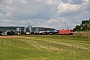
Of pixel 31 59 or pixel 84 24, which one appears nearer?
pixel 31 59

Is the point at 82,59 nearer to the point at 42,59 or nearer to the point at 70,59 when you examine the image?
the point at 70,59

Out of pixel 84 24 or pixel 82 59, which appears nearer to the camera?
pixel 82 59

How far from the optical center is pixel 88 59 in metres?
16.1

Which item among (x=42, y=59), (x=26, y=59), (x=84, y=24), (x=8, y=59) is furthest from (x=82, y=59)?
(x=84, y=24)

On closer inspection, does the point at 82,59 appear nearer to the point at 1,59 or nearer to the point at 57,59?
the point at 57,59

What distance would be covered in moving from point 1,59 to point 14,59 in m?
0.85

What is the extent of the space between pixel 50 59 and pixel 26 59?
1.58m

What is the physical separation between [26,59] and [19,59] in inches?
18.0

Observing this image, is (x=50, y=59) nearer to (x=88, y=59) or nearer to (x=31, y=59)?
(x=31, y=59)

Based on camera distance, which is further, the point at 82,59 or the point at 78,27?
the point at 78,27

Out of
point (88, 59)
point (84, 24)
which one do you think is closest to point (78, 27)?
point (84, 24)

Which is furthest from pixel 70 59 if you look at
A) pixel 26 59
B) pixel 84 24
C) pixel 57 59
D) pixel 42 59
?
pixel 84 24

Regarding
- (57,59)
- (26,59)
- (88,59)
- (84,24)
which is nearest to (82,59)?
(88,59)

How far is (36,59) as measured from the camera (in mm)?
15750
